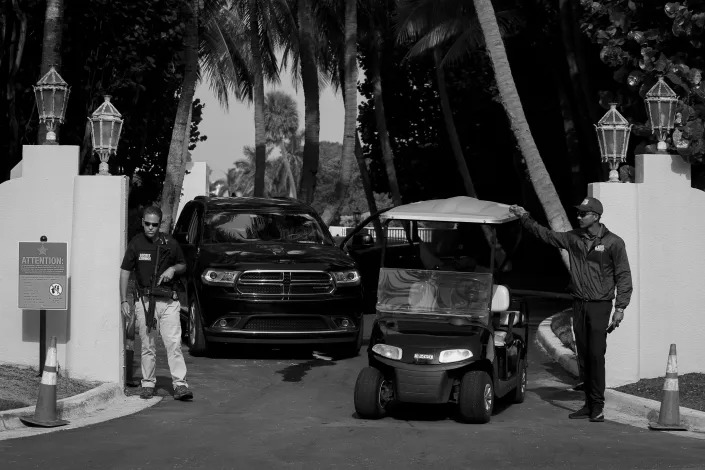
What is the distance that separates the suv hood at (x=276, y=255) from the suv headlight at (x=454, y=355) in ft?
15.5

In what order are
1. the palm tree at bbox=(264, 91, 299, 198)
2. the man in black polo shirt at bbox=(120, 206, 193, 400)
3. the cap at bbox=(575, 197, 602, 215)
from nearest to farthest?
the cap at bbox=(575, 197, 602, 215), the man in black polo shirt at bbox=(120, 206, 193, 400), the palm tree at bbox=(264, 91, 299, 198)

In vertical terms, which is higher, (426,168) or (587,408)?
(426,168)

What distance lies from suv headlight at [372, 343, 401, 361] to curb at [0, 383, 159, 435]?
247cm

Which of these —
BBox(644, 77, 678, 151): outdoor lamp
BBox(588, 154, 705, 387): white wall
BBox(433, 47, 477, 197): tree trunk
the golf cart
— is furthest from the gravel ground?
BBox(433, 47, 477, 197): tree trunk

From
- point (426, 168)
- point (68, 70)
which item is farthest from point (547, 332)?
point (426, 168)

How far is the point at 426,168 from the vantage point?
45.8 meters

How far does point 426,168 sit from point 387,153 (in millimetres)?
4249

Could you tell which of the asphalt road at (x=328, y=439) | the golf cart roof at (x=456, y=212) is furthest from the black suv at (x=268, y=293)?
the golf cart roof at (x=456, y=212)

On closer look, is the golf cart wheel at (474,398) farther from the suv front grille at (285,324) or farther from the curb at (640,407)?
the suv front grille at (285,324)

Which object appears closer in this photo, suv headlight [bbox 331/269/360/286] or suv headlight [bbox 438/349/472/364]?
suv headlight [bbox 438/349/472/364]

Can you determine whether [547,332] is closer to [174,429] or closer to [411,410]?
[411,410]

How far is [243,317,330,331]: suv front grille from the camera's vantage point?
15.0 m

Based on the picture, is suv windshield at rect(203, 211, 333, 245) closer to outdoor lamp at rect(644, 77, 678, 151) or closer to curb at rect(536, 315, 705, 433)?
curb at rect(536, 315, 705, 433)

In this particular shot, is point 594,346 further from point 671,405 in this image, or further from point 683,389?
point 683,389
